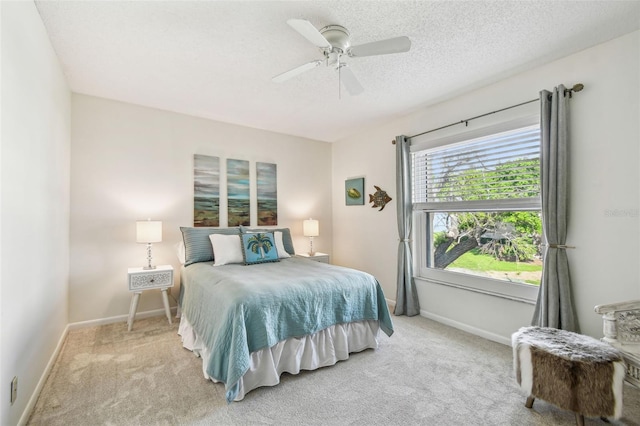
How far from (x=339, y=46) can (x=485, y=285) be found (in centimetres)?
265

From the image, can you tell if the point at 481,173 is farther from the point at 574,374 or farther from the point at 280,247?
the point at 280,247

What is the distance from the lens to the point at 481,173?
3.16 meters

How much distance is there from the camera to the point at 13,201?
63.4 inches

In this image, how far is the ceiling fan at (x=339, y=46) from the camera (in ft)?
5.93

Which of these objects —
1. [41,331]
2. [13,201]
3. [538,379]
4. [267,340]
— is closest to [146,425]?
[267,340]

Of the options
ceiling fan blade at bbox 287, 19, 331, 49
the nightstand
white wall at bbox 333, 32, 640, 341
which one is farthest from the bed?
ceiling fan blade at bbox 287, 19, 331, 49

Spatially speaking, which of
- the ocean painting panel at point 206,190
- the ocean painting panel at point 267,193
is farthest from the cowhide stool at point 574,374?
the ocean painting panel at point 206,190

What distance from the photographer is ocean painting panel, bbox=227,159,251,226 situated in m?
4.23

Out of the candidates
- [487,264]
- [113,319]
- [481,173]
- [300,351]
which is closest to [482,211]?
[481,173]

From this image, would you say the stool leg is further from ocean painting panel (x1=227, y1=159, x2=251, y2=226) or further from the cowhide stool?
ocean painting panel (x1=227, y1=159, x2=251, y2=226)

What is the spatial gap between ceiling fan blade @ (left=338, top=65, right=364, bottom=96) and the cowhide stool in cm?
215

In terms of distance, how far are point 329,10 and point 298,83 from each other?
43.5 inches

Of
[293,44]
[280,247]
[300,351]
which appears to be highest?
[293,44]

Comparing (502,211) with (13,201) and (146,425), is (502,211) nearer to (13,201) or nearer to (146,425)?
(146,425)
